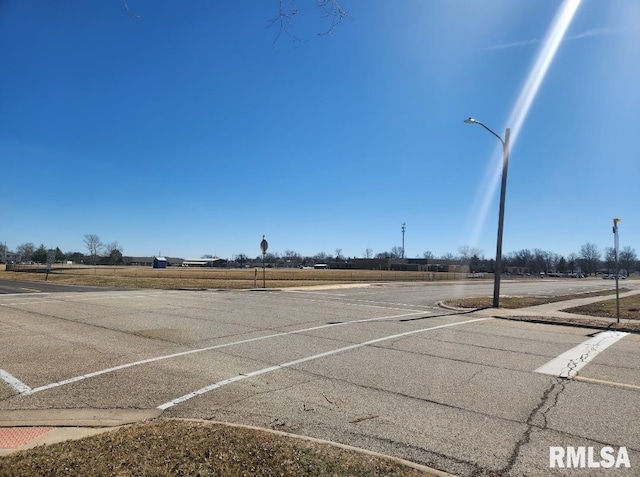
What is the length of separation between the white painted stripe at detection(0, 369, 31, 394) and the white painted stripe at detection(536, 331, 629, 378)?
7.82 meters

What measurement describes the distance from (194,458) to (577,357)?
7.74m

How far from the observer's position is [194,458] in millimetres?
3592

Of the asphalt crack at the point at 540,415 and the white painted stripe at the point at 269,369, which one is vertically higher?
the white painted stripe at the point at 269,369

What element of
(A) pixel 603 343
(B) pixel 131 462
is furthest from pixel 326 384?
(A) pixel 603 343

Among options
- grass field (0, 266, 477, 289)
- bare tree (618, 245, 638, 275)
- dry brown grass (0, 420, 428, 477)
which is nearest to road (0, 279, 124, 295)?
grass field (0, 266, 477, 289)

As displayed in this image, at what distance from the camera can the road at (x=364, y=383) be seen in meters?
4.50

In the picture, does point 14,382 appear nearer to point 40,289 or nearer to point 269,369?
point 269,369

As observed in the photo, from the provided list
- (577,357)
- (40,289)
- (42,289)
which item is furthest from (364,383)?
(40,289)

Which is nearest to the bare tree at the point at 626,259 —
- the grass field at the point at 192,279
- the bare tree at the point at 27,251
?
the grass field at the point at 192,279

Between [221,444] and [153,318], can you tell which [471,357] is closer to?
[221,444]

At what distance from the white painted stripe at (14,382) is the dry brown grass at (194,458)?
281cm

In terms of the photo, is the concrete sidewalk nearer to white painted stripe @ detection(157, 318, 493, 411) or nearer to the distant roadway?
white painted stripe @ detection(157, 318, 493, 411)

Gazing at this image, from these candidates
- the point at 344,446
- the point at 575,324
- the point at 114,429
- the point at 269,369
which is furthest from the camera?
the point at 575,324

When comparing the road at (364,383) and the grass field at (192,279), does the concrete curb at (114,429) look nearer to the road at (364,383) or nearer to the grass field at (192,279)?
the road at (364,383)
